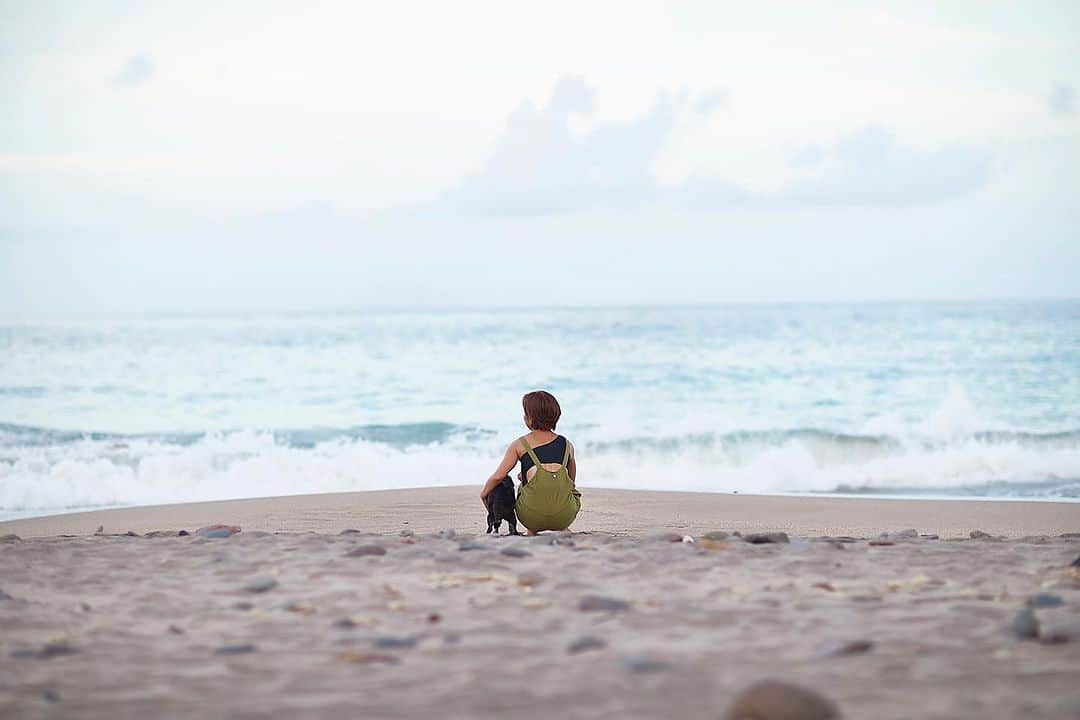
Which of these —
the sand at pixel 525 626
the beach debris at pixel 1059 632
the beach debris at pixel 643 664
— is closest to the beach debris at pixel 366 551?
the sand at pixel 525 626

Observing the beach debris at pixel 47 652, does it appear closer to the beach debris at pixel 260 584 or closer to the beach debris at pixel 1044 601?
the beach debris at pixel 260 584

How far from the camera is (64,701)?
3.55 metres

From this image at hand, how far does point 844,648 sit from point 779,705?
3.28 ft

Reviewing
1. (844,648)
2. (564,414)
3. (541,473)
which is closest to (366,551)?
(541,473)

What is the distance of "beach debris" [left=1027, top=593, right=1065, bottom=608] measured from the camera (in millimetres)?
4750

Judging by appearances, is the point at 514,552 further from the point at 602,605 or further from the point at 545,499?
the point at 545,499

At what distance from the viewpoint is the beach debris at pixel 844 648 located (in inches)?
154

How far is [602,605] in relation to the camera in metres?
4.76

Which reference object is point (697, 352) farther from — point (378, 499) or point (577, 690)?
point (577, 690)

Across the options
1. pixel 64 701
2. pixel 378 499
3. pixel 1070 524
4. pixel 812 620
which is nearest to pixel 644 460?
pixel 378 499

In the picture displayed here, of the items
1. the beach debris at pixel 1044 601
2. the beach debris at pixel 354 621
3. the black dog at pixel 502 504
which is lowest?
the beach debris at pixel 1044 601

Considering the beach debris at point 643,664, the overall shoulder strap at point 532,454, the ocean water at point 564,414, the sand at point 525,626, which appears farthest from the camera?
the ocean water at point 564,414

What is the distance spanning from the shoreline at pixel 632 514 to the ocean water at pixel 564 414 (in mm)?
1867

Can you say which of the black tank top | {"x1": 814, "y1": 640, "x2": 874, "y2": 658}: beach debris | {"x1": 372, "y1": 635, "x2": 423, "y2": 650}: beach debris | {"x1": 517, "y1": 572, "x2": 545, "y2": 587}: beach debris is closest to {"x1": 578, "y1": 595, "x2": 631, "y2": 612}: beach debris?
{"x1": 517, "y1": 572, "x2": 545, "y2": 587}: beach debris
